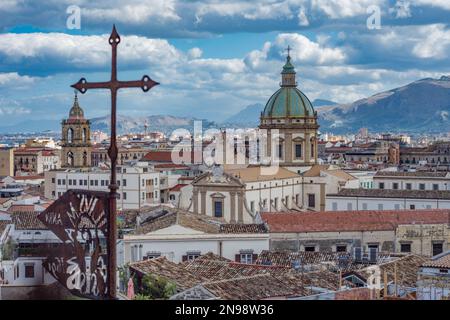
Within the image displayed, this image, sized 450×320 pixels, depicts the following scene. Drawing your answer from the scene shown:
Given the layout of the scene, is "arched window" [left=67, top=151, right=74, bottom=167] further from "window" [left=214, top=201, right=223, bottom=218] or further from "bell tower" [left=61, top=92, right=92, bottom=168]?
"window" [left=214, top=201, right=223, bottom=218]

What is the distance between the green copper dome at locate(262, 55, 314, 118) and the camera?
3991cm

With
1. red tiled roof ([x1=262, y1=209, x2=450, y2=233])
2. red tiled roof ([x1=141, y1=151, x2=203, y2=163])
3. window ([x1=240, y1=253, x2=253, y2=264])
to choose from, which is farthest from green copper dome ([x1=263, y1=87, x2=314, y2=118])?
red tiled roof ([x1=141, y1=151, x2=203, y2=163])

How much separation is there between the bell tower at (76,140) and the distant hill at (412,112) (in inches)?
5502

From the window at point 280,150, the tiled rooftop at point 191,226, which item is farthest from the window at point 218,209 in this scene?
the tiled rooftop at point 191,226

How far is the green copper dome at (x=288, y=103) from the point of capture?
3991cm

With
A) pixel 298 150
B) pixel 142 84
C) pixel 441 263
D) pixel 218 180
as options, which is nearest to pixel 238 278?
pixel 441 263

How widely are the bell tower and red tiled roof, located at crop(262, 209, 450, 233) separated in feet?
70.0

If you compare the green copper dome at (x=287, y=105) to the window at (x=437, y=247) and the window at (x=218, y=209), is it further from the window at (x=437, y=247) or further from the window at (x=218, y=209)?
the window at (x=437, y=247)

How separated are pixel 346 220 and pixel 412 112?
169564mm

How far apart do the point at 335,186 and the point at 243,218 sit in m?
7.32
